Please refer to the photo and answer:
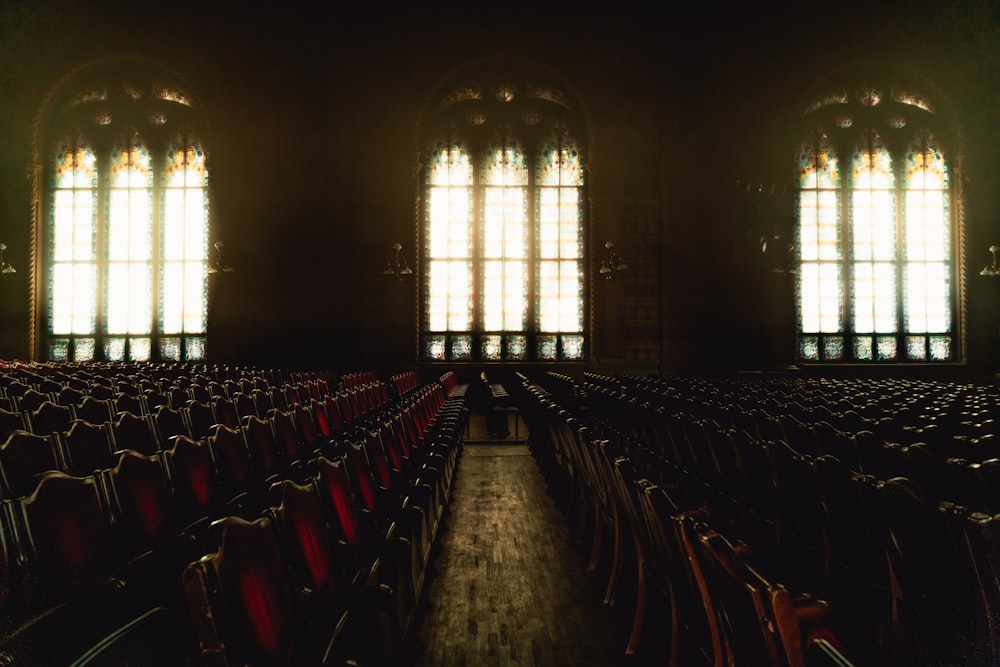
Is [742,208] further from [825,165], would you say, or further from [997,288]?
[997,288]

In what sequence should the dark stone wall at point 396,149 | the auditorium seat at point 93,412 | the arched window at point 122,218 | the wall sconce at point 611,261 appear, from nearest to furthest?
the auditorium seat at point 93,412 → the wall sconce at point 611,261 → the dark stone wall at point 396,149 → the arched window at point 122,218

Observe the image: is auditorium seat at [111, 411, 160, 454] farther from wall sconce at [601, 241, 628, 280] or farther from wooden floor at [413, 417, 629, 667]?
wall sconce at [601, 241, 628, 280]

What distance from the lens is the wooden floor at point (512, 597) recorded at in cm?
272

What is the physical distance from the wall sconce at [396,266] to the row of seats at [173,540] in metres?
9.13

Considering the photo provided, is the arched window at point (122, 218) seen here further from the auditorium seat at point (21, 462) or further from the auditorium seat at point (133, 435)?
the auditorium seat at point (21, 462)

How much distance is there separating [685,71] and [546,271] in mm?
5779

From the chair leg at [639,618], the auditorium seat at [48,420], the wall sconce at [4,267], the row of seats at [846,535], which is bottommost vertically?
the chair leg at [639,618]

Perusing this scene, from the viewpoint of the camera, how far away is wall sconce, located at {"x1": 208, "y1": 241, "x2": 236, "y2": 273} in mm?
12760

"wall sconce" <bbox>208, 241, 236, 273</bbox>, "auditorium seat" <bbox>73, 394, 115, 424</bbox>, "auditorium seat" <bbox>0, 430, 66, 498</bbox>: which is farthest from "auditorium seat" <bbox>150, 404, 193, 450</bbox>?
"wall sconce" <bbox>208, 241, 236, 273</bbox>

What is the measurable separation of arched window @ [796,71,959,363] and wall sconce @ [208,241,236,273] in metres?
13.3

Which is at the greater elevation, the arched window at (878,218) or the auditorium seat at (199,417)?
the arched window at (878,218)

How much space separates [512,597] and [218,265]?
1198cm

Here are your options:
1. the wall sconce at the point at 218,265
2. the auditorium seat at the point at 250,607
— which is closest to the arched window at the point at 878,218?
the wall sconce at the point at 218,265

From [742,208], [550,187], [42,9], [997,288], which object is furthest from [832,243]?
[42,9]
